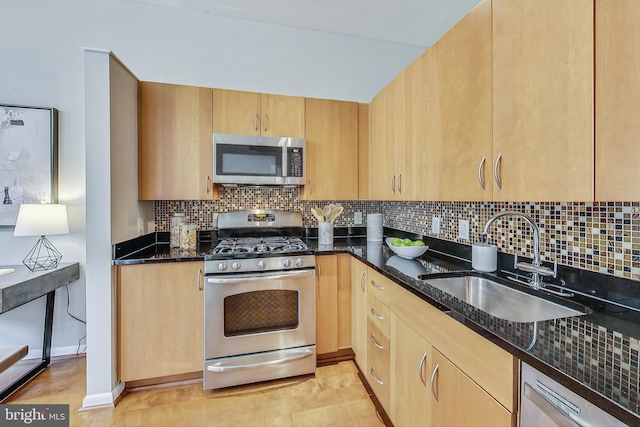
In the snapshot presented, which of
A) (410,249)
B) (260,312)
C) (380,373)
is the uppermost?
(410,249)

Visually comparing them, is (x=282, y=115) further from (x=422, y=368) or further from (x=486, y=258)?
(x=422, y=368)

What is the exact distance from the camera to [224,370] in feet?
6.01

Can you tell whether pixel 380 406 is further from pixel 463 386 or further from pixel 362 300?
pixel 463 386

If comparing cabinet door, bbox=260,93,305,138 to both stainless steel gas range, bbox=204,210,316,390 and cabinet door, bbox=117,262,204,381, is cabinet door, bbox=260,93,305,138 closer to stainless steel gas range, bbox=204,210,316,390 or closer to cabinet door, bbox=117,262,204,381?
stainless steel gas range, bbox=204,210,316,390

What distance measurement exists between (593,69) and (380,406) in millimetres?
1849

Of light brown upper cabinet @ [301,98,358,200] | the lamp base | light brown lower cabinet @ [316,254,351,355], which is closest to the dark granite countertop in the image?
light brown lower cabinet @ [316,254,351,355]

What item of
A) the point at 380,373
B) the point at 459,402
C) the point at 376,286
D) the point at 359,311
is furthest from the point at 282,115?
the point at 459,402

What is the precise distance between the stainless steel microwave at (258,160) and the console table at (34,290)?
128 centimetres

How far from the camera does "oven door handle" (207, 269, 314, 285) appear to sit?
182 centimetres

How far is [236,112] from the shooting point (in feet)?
7.14

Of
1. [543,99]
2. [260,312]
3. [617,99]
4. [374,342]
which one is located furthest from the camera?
[260,312]

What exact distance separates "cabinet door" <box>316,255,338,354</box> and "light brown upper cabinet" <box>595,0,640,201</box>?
1.56 meters

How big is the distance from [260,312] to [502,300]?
4.78 ft

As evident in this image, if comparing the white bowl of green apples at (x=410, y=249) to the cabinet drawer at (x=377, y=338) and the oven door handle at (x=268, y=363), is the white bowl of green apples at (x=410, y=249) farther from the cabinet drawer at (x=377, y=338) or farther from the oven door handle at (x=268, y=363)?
the oven door handle at (x=268, y=363)
